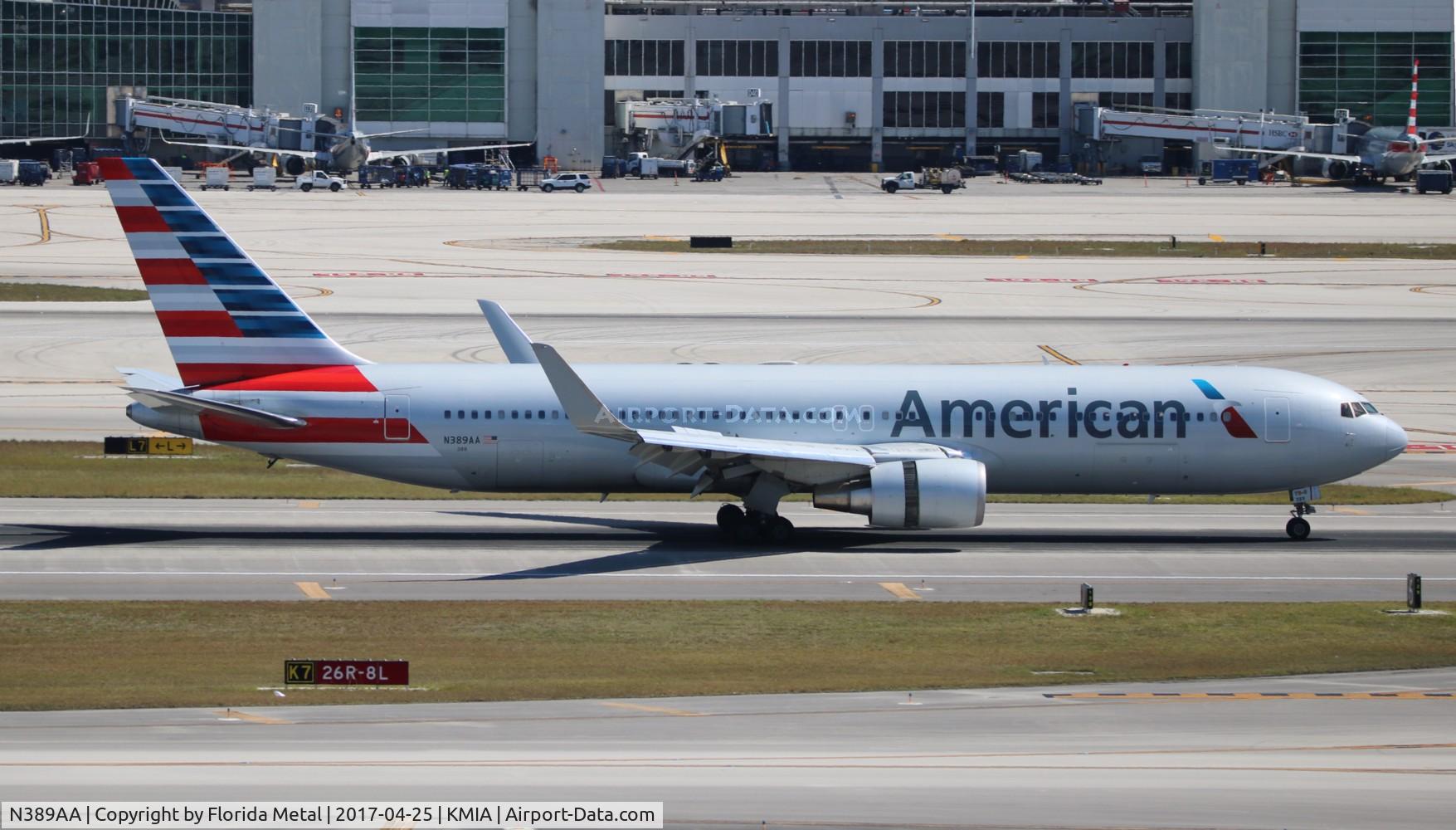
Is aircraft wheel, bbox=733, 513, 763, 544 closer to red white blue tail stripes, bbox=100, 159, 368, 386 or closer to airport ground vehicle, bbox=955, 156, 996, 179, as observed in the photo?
red white blue tail stripes, bbox=100, 159, 368, 386

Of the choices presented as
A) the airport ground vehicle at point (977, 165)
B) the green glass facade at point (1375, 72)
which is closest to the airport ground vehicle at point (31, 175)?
the airport ground vehicle at point (977, 165)

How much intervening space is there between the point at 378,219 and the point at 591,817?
11220cm

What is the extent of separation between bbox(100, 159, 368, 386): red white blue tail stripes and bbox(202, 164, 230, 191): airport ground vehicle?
114 meters

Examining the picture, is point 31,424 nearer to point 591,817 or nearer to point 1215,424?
point 1215,424

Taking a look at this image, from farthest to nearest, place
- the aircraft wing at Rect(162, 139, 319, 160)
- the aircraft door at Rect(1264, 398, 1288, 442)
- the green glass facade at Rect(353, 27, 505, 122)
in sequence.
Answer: the green glass facade at Rect(353, 27, 505, 122)
the aircraft wing at Rect(162, 139, 319, 160)
the aircraft door at Rect(1264, 398, 1288, 442)

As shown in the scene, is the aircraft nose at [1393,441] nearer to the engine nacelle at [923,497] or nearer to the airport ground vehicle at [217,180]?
the engine nacelle at [923,497]

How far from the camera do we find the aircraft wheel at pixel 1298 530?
41.5 meters

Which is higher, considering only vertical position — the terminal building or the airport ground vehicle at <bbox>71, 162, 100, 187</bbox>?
the terminal building

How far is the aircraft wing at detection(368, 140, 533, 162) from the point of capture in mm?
169125

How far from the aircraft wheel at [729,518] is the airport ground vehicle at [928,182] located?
12192 centimetres

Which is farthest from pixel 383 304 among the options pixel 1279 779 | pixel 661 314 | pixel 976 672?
pixel 1279 779

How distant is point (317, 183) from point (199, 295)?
118 meters

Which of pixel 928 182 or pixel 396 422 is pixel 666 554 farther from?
pixel 928 182

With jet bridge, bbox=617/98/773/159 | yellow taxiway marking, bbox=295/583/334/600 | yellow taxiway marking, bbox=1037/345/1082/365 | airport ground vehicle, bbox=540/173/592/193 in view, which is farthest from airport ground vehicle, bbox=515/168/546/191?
yellow taxiway marking, bbox=295/583/334/600
